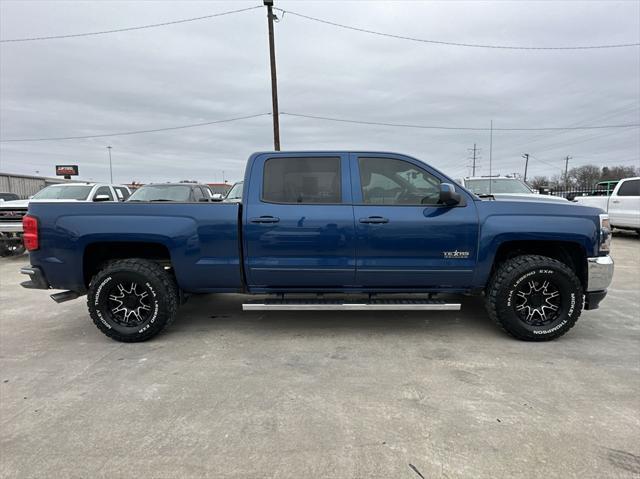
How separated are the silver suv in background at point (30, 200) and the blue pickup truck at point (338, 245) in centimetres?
453

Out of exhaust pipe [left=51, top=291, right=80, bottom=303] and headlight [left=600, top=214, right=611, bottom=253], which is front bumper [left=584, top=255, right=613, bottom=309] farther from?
exhaust pipe [left=51, top=291, right=80, bottom=303]

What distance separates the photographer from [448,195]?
3703mm

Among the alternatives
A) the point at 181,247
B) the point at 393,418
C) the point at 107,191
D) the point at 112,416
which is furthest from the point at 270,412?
the point at 107,191

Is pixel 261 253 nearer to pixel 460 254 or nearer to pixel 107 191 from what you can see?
pixel 460 254

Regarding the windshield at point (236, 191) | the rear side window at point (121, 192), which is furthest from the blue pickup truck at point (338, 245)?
the rear side window at point (121, 192)

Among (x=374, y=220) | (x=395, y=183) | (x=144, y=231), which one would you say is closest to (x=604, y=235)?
(x=395, y=183)

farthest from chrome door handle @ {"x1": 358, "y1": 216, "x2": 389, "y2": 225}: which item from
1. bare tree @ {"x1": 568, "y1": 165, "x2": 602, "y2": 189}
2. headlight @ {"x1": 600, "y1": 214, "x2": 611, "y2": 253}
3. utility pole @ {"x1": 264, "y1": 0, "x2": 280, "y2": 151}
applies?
bare tree @ {"x1": 568, "y1": 165, "x2": 602, "y2": 189}

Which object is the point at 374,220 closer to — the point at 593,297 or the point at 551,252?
the point at 551,252

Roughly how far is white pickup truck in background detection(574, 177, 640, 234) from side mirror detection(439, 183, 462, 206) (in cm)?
1005

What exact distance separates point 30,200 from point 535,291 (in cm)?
1029

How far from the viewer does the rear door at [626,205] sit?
11727 mm

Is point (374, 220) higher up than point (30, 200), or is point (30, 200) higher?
point (30, 200)

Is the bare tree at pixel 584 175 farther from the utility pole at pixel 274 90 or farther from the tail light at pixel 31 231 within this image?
the tail light at pixel 31 231

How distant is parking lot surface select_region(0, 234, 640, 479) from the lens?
2244mm
